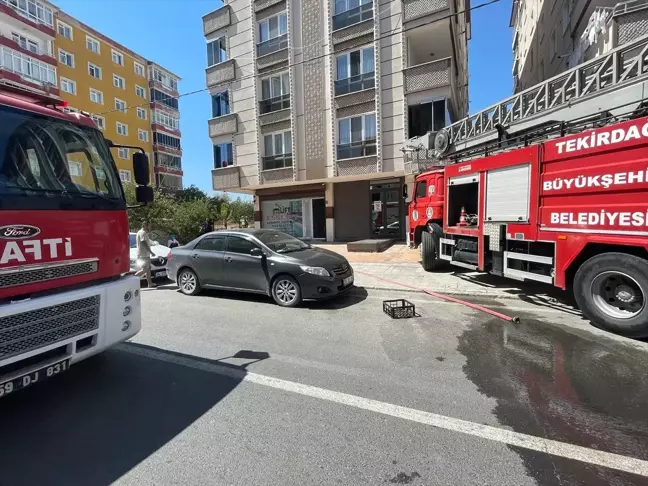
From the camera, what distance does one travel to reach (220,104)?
71.5 ft

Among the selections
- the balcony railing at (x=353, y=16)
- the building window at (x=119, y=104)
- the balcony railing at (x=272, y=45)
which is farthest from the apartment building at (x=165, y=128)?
the balcony railing at (x=353, y=16)

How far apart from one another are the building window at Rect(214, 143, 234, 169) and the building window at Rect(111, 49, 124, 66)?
27710mm

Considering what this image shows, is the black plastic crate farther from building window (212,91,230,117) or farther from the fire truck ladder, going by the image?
building window (212,91,230,117)

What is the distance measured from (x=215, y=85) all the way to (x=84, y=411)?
71.8ft

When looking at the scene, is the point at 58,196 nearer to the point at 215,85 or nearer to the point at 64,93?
the point at 215,85

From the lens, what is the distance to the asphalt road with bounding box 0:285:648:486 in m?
2.38

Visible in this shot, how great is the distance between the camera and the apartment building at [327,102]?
53.5 ft

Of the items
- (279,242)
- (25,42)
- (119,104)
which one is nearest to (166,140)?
(119,104)

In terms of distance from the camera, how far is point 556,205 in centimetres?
566

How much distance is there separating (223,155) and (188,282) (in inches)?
607

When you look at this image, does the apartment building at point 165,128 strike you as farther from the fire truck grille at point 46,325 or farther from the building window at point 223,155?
the fire truck grille at point 46,325

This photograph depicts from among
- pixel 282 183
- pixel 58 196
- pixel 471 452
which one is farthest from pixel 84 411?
pixel 282 183

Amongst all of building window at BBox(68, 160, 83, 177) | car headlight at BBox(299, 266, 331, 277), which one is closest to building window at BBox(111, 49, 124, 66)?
car headlight at BBox(299, 266, 331, 277)

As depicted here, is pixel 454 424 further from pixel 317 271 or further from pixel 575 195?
pixel 575 195
